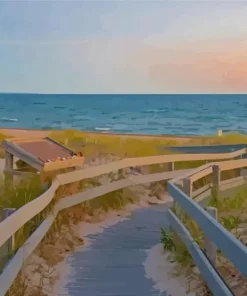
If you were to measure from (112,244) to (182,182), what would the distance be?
0.72m

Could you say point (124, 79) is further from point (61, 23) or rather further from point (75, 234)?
point (75, 234)

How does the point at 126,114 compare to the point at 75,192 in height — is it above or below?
above

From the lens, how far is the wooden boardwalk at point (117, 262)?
11.0 feet

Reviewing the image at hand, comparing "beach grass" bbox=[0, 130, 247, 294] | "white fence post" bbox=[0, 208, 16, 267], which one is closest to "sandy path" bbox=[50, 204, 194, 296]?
"beach grass" bbox=[0, 130, 247, 294]

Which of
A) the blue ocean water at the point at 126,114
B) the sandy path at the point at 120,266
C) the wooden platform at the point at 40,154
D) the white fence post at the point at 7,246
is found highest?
the blue ocean water at the point at 126,114

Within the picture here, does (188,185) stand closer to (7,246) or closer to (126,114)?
(7,246)

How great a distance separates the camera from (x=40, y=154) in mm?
5312

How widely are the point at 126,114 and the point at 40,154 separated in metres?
23.1

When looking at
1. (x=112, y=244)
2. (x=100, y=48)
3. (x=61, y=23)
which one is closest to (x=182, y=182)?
(x=112, y=244)

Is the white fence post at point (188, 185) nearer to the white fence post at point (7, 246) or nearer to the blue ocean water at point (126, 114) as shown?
the white fence post at point (7, 246)

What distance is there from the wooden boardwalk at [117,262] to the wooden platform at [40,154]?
817mm

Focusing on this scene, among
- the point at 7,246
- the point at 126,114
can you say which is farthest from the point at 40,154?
the point at 126,114

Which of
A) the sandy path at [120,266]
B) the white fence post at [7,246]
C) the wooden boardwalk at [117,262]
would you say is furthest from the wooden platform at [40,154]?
the white fence post at [7,246]

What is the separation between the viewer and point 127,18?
7996 millimetres
